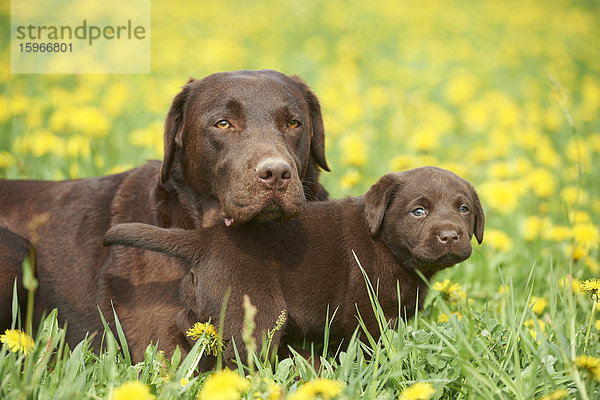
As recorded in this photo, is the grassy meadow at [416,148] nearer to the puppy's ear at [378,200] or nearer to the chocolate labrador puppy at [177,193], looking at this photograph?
the chocolate labrador puppy at [177,193]

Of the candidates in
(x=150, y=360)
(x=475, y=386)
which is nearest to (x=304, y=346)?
(x=150, y=360)

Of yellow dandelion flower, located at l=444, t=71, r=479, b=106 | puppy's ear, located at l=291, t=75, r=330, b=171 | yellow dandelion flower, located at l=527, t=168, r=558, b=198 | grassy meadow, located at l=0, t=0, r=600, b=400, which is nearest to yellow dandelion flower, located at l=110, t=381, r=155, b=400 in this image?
grassy meadow, located at l=0, t=0, r=600, b=400

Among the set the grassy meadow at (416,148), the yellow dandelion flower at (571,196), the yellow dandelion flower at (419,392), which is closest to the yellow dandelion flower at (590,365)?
the grassy meadow at (416,148)

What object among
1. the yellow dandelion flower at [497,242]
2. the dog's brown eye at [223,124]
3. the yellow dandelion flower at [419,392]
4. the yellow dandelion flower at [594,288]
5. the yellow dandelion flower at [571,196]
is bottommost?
the yellow dandelion flower at [419,392]

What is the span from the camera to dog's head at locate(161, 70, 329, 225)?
3.33 meters

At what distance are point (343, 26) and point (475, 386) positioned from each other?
1243cm

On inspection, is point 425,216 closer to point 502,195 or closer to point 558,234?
point 558,234

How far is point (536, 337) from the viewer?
11.4ft

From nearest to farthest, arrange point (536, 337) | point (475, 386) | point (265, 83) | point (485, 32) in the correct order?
point (475, 386) < point (536, 337) < point (265, 83) < point (485, 32)

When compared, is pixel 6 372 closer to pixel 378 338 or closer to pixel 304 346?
pixel 304 346

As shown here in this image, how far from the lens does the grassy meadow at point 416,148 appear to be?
2955mm

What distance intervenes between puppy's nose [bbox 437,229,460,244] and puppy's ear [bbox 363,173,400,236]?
0.34 metres

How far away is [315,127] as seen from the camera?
4.25 metres

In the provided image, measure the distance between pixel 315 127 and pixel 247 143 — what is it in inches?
32.2
